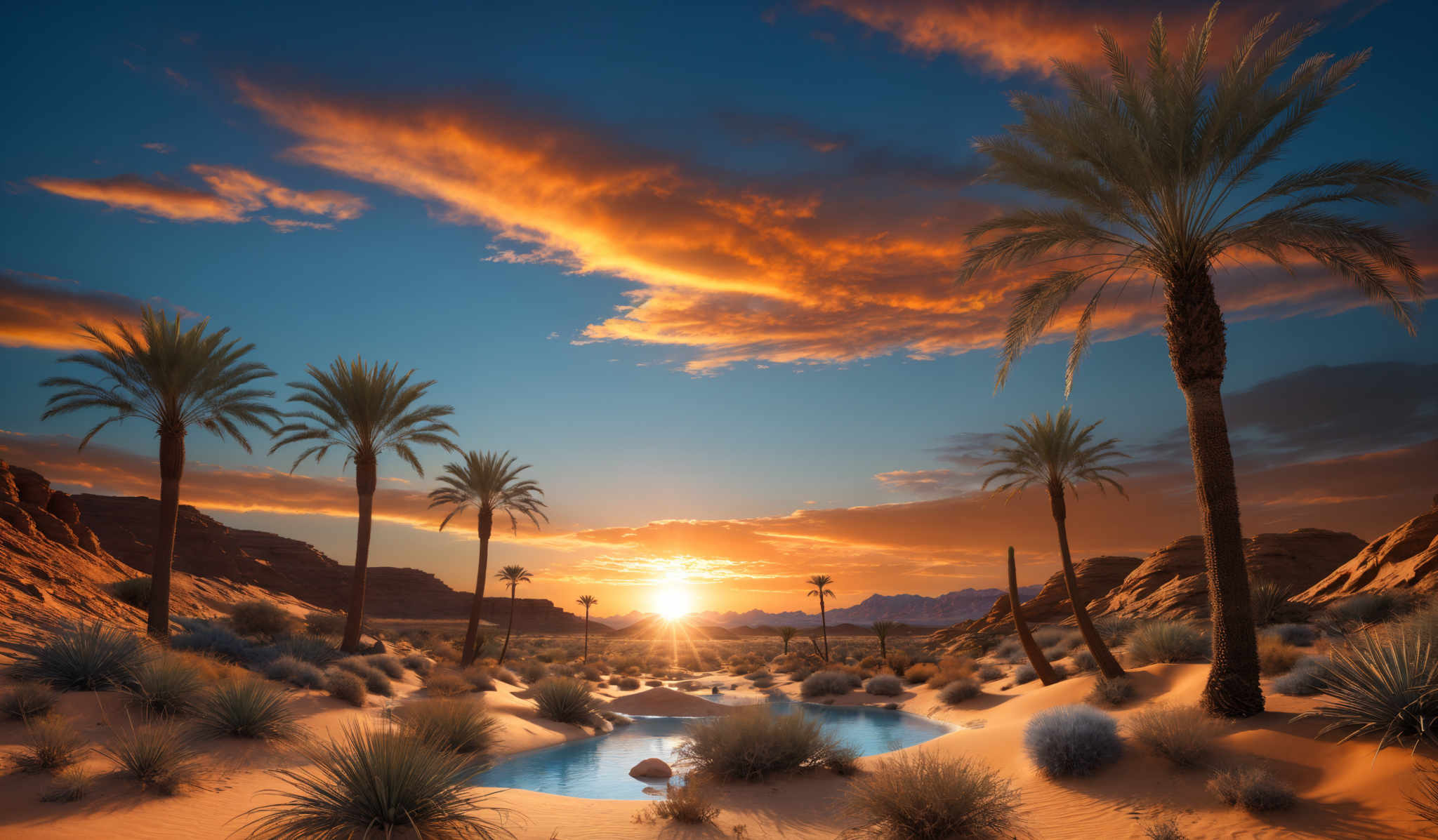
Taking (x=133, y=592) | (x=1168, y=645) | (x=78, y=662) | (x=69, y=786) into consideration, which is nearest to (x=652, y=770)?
(x=69, y=786)

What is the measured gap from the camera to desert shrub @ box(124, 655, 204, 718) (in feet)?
45.6

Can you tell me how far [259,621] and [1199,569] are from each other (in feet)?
176

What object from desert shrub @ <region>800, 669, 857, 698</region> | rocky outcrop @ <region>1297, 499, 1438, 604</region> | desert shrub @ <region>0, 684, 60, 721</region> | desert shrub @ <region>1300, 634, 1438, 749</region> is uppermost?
rocky outcrop @ <region>1297, 499, 1438, 604</region>

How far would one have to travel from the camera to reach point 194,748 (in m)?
12.7

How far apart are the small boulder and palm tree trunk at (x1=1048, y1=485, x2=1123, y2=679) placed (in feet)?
42.5

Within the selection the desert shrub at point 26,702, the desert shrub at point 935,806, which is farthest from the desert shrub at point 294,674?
the desert shrub at point 935,806

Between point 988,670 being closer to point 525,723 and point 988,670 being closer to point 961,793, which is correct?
point 525,723

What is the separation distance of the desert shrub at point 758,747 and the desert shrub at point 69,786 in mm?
10035

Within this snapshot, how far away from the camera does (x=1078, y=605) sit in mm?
22531

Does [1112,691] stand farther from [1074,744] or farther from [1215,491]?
[1215,491]

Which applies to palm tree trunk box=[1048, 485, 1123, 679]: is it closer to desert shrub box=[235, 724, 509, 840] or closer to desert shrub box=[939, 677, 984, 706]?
desert shrub box=[939, 677, 984, 706]

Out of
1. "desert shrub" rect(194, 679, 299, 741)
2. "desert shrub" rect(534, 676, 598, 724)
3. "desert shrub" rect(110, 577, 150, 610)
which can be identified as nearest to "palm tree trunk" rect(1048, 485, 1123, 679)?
"desert shrub" rect(534, 676, 598, 724)

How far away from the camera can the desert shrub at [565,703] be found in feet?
83.1

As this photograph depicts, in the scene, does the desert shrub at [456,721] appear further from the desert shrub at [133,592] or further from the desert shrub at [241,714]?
the desert shrub at [133,592]
